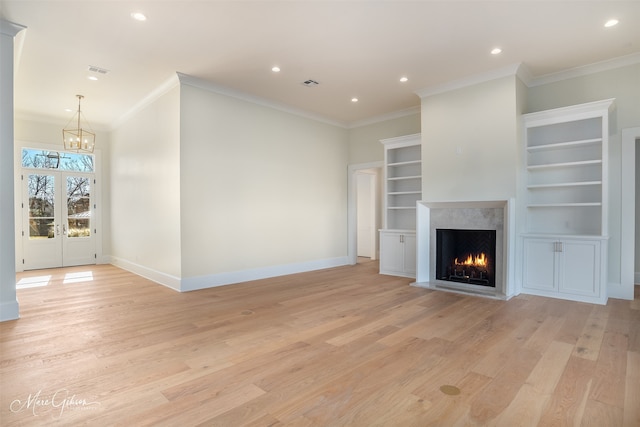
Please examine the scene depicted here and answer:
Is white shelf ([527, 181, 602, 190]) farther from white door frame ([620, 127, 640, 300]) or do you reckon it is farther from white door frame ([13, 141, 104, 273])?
white door frame ([13, 141, 104, 273])

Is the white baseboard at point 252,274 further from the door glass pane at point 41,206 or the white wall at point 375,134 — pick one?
the door glass pane at point 41,206

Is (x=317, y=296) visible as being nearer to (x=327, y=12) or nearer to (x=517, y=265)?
(x=517, y=265)

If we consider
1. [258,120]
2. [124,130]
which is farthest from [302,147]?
[124,130]

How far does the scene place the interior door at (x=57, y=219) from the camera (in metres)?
7.03

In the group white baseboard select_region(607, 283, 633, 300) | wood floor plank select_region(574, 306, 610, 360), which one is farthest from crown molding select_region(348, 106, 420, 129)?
wood floor plank select_region(574, 306, 610, 360)

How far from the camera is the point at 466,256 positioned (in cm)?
539

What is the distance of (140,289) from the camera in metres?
5.23

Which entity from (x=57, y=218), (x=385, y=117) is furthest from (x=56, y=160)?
(x=385, y=117)

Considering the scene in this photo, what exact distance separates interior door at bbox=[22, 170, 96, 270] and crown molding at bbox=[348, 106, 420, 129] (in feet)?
21.1

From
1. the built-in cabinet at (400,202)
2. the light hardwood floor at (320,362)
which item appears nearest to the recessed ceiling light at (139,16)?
the light hardwood floor at (320,362)

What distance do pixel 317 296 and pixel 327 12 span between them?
354cm

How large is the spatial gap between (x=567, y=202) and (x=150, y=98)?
6.99 metres

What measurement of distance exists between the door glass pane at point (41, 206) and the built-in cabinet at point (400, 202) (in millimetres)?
7231

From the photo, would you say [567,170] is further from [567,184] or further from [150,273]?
[150,273]
